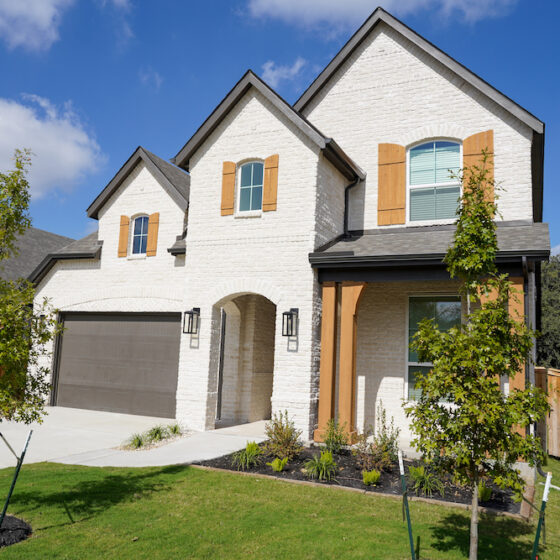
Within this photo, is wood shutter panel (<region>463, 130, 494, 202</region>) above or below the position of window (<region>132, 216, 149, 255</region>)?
above

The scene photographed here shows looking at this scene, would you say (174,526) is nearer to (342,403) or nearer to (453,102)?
(342,403)

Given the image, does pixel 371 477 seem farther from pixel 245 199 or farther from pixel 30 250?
pixel 30 250

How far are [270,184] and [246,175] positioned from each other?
2.77 ft

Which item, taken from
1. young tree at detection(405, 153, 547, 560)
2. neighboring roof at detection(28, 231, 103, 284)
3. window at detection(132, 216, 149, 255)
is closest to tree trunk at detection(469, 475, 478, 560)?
young tree at detection(405, 153, 547, 560)

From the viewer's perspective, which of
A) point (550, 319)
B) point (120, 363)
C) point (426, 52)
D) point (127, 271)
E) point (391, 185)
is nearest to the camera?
point (391, 185)

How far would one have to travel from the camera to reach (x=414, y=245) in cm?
1059

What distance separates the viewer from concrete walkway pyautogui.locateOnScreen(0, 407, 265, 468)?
28.4 feet

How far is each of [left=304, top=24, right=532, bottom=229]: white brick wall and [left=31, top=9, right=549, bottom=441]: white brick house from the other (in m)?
0.03

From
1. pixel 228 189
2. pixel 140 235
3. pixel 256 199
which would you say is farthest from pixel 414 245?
pixel 140 235

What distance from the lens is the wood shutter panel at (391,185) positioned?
480 inches

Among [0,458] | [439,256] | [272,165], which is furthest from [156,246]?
[439,256]

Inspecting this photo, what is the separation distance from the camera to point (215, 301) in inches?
459

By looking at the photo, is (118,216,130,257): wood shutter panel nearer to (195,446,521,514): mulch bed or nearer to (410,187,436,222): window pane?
(195,446,521,514): mulch bed

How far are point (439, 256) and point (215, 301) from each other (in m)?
5.12
